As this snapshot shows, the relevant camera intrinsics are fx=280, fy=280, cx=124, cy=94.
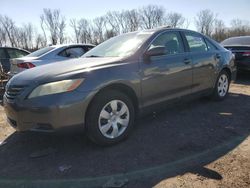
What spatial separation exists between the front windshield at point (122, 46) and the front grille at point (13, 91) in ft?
4.93

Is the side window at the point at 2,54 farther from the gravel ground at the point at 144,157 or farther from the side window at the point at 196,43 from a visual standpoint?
the side window at the point at 196,43

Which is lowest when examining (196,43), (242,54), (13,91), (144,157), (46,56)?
(144,157)

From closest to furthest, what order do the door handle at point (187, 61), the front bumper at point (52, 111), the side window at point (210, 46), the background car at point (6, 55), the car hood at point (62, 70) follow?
the front bumper at point (52, 111)
the car hood at point (62, 70)
the door handle at point (187, 61)
the side window at point (210, 46)
the background car at point (6, 55)

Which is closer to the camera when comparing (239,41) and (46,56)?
(46,56)

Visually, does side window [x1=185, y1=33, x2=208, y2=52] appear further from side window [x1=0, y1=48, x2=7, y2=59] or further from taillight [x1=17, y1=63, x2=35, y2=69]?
side window [x1=0, y1=48, x2=7, y2=59]

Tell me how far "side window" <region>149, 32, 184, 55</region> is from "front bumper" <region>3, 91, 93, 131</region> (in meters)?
1.73

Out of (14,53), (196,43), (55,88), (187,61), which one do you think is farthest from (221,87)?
(14,53)

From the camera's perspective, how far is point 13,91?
3.60m

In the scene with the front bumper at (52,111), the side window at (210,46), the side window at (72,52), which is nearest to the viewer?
the front bumper at (52,111)

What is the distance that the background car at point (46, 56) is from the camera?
23.0 ft

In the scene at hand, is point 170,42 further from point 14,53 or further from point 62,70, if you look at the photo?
point 14,53

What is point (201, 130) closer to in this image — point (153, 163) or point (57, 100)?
point (153, 163)

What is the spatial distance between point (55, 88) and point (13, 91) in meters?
0.68

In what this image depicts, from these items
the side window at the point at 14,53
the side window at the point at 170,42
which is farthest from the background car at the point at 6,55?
the side window at the point at 170,42
